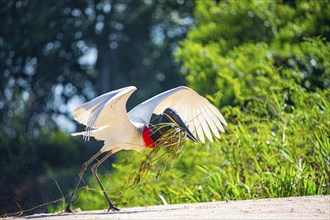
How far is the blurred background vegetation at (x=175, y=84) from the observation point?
35.0 ft

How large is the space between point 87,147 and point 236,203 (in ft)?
56.0

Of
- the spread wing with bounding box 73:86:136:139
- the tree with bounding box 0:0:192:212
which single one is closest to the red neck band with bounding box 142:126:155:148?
the spread wing with bounding box 73:86:136:139

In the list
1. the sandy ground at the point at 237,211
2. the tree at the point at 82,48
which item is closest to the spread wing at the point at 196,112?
the sandy ground at the point at 237,211

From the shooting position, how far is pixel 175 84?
25516 millimetres

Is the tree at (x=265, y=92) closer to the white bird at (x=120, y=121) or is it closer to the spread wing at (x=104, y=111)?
the white bird at (x=120, y=121)

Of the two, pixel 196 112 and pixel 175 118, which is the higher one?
pixel 175 118

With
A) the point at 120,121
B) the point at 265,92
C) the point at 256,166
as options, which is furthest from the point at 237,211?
the point at 265,92

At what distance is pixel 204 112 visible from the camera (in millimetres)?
9703

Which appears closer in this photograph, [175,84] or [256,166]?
[256,166]

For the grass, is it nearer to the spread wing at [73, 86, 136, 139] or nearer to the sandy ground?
the spread wing at [73, 86, 136, 139]

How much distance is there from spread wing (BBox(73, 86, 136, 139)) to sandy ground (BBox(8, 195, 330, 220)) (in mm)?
885

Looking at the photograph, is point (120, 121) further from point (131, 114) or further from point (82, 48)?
point (82, 48)

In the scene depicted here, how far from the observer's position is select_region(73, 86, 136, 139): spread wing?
27.1ft

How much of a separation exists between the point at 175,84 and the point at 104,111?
1695 centimetres
